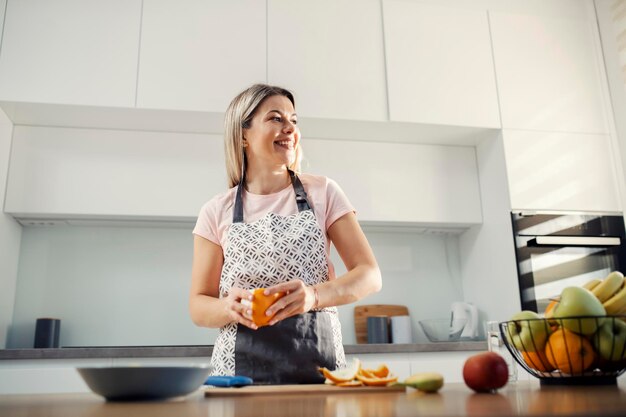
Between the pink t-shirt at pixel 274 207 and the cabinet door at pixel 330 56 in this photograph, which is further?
the cabinet door at pixel 330 56

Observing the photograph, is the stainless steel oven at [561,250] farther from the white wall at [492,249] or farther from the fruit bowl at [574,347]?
the fruit bowl at [574,347]

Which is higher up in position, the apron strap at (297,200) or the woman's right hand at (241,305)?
the apron strap at (297,200)

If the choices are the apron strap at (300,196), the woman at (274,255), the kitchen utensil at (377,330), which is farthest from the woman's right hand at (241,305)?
the kitchen utensil at (377,330)

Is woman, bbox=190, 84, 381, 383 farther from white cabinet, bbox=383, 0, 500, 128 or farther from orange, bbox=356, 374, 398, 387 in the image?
white cabinet, bbox=383, 0, 500, 128

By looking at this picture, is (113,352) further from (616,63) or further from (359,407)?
(616,63)

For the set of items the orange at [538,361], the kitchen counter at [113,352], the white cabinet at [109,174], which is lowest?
the orange at [538,361]

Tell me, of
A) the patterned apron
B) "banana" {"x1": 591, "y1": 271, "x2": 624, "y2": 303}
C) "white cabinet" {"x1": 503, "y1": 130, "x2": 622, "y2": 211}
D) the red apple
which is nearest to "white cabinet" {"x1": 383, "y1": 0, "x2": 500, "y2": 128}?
"white cabinet" {"x1": 503, "y1": 130, "x2": 622, "y2": 211}

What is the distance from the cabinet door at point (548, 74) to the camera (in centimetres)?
301

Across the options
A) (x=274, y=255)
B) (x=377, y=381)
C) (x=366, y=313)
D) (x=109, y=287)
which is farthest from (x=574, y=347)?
(x=109, y=287)

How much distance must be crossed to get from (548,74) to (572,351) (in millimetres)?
2631

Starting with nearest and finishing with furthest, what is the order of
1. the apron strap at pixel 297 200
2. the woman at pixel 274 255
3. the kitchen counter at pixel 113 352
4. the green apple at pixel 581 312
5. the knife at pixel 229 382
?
the green apple at pixel 581 312 → the knife at pixel 229 382 → the woman at pixel 274 255 → the apron strap at pixel 297 200 → the kitchen counter at pixel 113 352

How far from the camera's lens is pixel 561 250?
→ 2828 millimetres

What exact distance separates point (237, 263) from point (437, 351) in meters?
1.37

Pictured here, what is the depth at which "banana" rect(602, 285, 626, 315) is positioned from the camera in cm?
80
